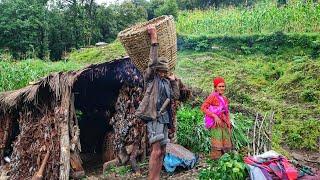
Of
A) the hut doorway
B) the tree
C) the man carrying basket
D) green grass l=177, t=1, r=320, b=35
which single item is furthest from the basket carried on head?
the tree

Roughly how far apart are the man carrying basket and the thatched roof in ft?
5.90

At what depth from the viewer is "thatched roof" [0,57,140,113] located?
6.56 metres

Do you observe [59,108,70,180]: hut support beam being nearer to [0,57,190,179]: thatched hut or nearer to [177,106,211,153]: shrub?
[0,57,190,179]: thatched hut

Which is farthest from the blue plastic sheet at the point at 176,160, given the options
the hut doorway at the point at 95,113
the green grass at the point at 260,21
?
the green grass at the point at 260,21

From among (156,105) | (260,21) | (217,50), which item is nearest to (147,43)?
(156,105)

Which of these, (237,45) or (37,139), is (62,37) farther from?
(37,139)

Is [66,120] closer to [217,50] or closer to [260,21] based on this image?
[217,50]

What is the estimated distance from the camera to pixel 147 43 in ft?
18.0

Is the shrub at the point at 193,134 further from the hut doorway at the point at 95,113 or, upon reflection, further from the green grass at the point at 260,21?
the green grass at the point at 260,21

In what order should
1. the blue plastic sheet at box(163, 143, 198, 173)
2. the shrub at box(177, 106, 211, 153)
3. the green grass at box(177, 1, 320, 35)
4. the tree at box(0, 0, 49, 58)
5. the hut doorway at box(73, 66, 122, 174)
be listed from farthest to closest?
the tree at box(0, 0, 49, 58) < the green grass at box(177, 1, 320, 35) < the hut doorway at box(73, 66, 122, 174) < the shrub at box(177, 106, 211, 153) < the blue plastic sheet at box(163, 143, 198, 173)

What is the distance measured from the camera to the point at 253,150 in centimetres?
681

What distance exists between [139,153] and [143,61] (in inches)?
81.2

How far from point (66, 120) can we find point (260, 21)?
12.0 m

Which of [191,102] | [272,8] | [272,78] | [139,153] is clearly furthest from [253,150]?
[272,8]
